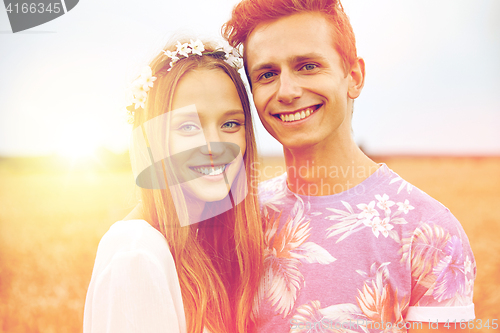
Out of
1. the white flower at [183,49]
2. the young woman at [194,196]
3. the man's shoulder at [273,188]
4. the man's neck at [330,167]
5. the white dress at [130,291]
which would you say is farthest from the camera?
the man's shoulder at [273,188]

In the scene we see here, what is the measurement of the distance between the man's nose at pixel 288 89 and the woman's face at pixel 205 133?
0.86 ft

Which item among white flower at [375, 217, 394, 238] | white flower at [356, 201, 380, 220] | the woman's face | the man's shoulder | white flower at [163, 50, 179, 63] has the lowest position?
white flower at [375, 217, 394, 238]

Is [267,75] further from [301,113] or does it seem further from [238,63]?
[301,113]

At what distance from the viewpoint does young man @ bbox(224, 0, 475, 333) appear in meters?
1.73

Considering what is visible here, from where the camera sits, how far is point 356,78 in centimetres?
213

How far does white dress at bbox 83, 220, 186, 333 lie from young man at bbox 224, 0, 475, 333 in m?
0.61

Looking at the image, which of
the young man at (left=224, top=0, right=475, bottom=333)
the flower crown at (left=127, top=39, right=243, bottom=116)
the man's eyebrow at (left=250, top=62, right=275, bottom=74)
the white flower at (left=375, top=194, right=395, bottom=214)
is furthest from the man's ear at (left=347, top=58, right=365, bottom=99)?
the flower crown at (left=127, top=39, right=243, bottom=116)

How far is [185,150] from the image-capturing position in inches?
71.5

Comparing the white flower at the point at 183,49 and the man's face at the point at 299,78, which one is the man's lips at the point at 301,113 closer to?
the man's face at the point at 299,78

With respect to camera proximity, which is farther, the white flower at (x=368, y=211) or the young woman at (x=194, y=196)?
the white flower at (x=368, y=211)

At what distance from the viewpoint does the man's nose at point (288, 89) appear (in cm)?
186

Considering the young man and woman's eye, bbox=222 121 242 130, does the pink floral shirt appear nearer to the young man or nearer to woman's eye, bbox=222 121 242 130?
the young man

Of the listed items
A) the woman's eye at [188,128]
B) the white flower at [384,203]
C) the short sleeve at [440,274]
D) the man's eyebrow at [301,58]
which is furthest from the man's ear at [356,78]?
the woman's eye at [188,128]

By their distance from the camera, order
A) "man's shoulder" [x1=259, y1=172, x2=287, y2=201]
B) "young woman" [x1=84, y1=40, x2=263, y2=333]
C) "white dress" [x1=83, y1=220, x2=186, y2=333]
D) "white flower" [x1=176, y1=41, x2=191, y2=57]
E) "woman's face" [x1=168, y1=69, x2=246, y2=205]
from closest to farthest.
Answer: "white dress" [x1=83, y1=220, x2=186, y2=333] → "young woman" [x1=84, y1=40, x2=263, y2=333] → "woman's face" [x1=168, y1=69, x2=246, y2=205] → "white flower" [x1=176, y1=41, x2=191, y2=57] → "man's shoulder" [x1=259, y1=172, x2=287, y2=201]
